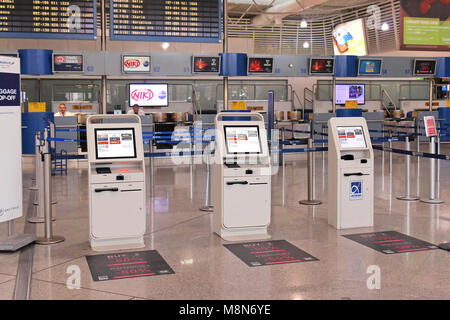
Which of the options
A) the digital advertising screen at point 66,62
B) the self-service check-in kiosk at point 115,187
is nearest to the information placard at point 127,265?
the self-service check-in kiosk at point 115,187

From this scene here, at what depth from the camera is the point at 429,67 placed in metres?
12.9

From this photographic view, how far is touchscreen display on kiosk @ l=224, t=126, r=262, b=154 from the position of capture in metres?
5.95

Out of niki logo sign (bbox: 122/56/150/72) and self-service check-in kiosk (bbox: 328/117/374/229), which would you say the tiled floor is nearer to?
self-service check-in kiosk (bbox: 328/117/374/229)

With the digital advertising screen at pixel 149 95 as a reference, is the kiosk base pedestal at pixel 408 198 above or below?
below

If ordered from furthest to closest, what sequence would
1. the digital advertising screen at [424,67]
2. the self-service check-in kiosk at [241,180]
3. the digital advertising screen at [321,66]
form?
1. the digital advertising screen at [424,67]
2. the digital advertising screen at [321,66]
3. the self-service check-in kiosk at [241,180]

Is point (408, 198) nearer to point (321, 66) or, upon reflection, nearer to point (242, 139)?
point (242, 139)

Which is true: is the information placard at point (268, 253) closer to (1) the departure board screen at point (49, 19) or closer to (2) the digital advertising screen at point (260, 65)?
(1) the departure board screen at point (49, 19)

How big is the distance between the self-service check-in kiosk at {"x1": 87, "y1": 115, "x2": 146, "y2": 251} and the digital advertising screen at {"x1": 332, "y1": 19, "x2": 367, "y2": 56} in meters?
15.8

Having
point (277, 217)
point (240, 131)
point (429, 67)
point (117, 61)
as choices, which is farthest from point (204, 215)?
point (429, 67)

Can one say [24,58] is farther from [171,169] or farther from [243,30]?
[243,30]

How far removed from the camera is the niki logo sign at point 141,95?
51.9ft

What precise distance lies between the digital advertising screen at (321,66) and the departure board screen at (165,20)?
3076mm

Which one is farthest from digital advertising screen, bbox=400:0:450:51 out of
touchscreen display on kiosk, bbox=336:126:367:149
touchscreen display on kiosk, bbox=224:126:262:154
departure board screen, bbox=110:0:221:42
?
touchscreen display on kiosk, bbox=224:126:262:154

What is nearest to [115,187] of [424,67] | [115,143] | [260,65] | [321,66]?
[115,143]
